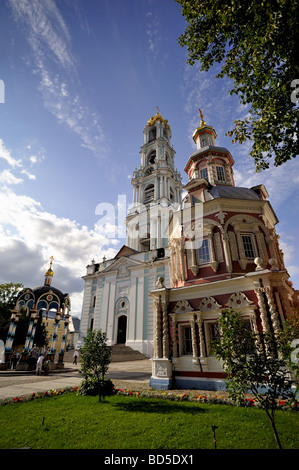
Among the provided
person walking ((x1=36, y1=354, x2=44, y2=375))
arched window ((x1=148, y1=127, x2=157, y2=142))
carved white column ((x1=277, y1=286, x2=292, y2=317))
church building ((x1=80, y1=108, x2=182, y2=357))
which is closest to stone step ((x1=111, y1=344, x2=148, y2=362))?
church building ((x1=80, y1=108, x2=182, y2=357))

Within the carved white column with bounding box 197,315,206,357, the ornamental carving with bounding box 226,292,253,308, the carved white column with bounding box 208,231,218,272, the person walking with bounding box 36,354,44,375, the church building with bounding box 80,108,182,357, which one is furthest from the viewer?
the church building with bounding box 80,108,182,357

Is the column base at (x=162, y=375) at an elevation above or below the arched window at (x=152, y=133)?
below

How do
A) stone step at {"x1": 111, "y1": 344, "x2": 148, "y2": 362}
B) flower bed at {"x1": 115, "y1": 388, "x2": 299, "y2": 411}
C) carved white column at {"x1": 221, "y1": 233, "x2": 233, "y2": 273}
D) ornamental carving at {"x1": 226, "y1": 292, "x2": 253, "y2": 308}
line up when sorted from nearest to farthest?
flower bed at {"x1": 115, "y1": 388, "x2": 299, "y2": 411} < ornamental carving at {"x1": 226, "y1": 292, "x2": 253, "y2": 308} < carved white column at {"x1": 221, "y1": 233, "x2": 233, "y2": 273} < stone step at {"x1": 111, "y1": 344, "x2": 148, "y2": 362}

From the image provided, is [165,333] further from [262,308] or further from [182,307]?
[262,308]

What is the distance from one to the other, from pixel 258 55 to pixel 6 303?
118ft

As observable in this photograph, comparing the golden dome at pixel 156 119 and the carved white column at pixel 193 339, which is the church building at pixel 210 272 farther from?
the golden dome at pixel 156 119

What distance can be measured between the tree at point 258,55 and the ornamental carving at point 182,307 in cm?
772

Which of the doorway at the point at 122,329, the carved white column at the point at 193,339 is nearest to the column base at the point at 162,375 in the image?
the carved white column at the point at 193,339

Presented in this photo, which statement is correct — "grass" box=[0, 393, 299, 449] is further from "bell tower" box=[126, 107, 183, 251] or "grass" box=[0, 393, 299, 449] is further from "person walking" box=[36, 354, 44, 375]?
"bell tower" box=[126, 107, 183, 251]

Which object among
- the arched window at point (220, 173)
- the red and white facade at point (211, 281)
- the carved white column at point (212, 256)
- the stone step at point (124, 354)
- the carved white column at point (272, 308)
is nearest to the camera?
the carved white column at point (272, 308)

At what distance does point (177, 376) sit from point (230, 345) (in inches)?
321

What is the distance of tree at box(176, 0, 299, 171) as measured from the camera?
6.98m

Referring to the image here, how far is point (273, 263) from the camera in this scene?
1187 cm

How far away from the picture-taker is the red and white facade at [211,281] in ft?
35.8
